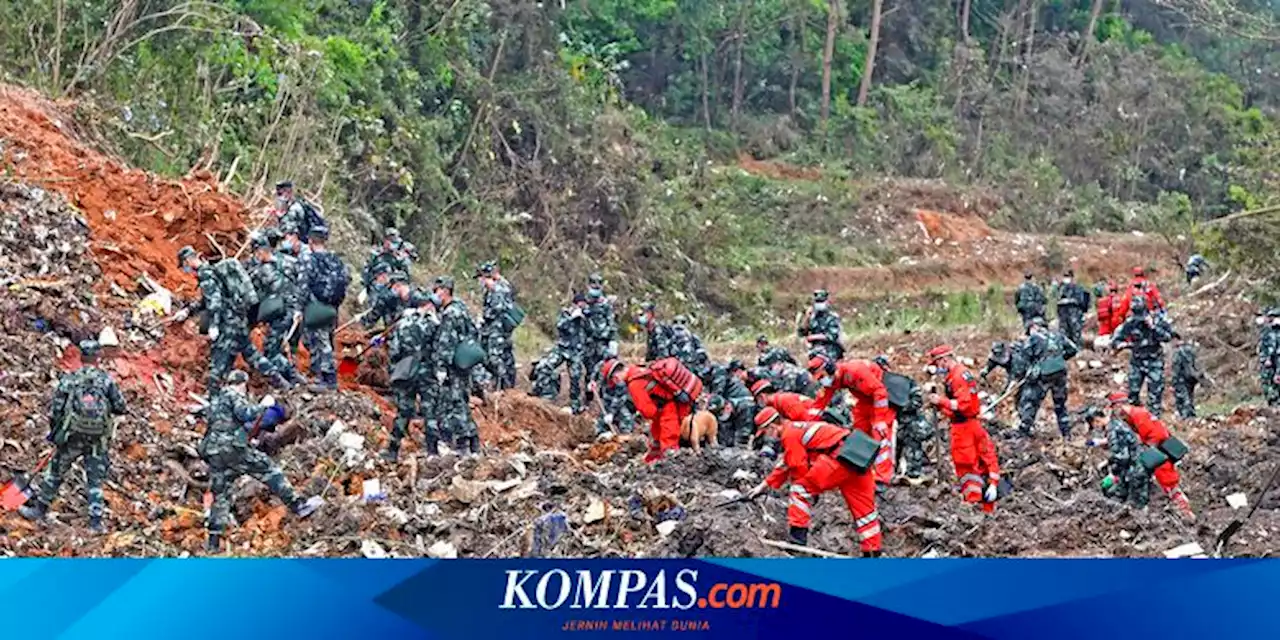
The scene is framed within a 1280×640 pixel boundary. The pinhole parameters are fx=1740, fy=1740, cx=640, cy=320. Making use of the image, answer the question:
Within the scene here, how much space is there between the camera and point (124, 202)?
18.4 meters

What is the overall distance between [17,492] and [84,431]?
0.84 m

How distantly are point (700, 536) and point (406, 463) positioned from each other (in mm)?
3286

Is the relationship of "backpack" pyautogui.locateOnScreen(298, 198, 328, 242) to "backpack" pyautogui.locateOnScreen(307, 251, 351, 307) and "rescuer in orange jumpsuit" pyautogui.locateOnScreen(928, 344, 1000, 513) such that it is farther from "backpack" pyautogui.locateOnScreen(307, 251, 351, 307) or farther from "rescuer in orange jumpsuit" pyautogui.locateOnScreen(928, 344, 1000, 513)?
"rescuer in orange jumpsuit" pyautogui.locateOnScreen(928, 344, 1000, 513)

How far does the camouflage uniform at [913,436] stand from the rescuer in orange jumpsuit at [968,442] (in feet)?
2.61

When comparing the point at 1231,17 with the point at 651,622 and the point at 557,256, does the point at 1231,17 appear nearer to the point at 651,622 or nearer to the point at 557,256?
the point at 557,256

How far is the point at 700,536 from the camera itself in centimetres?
1177

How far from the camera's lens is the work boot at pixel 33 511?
41.5ft

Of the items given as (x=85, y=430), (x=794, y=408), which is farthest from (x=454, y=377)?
(x=794, y=408)

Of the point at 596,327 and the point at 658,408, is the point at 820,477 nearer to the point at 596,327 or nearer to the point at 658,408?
the point at 658,408

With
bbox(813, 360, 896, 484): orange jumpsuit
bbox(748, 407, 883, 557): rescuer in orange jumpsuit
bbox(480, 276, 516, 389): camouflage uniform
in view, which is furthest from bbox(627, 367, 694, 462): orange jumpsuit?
bbox(480, 276, 516, 389): camouflage uniform

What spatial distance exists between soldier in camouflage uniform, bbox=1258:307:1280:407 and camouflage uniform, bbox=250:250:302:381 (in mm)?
10732

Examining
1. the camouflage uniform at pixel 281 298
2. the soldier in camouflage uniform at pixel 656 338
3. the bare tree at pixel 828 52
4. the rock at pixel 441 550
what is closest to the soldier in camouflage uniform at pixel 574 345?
the soldier in camouflage uniform at pixel 656 338

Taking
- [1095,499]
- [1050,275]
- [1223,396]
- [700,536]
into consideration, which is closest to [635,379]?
[700,536]

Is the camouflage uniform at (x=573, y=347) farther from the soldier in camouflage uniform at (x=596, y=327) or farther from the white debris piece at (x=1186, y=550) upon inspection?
the white debris piece at (x=1186, y=550)
